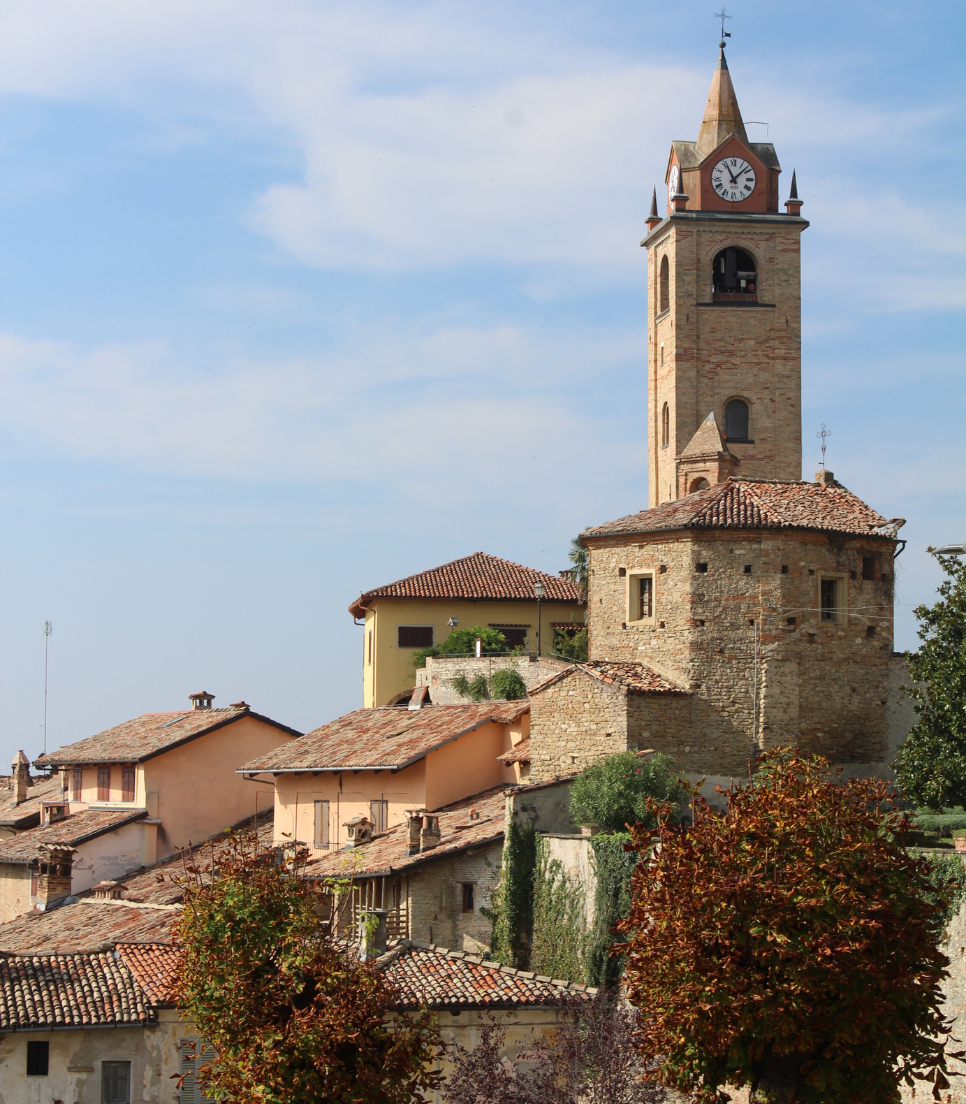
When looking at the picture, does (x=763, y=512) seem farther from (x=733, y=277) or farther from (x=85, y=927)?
(x=733, y=277)

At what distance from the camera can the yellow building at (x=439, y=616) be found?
54406mm

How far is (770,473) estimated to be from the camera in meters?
51.3

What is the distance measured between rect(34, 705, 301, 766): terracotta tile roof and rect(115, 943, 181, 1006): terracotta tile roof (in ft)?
59.6

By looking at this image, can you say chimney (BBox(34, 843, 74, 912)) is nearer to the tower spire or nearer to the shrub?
the shrub

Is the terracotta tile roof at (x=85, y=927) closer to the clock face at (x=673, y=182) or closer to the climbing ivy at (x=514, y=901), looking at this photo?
the climbing ivy at (x=514, y=901)

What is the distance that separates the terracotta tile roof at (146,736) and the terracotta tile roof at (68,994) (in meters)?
19.4

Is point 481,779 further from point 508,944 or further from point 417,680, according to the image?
point 417,680

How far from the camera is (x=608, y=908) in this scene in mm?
28625

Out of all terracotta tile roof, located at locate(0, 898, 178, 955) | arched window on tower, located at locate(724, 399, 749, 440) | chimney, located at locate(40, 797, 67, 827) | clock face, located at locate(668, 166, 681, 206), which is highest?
clock face, located at locate(668, 166, 681, 206)

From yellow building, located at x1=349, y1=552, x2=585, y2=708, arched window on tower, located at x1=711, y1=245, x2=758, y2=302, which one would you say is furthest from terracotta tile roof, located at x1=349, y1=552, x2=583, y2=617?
arched window on tower, located at x1=711, y1=245, x2=758, y2=302

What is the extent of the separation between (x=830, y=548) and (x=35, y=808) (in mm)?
30373

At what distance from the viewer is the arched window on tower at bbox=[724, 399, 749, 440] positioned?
171 ft

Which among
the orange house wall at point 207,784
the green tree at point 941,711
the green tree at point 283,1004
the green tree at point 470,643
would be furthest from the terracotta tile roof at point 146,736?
the green tree at point 283,1004

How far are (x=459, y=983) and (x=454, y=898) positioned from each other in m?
6.83
